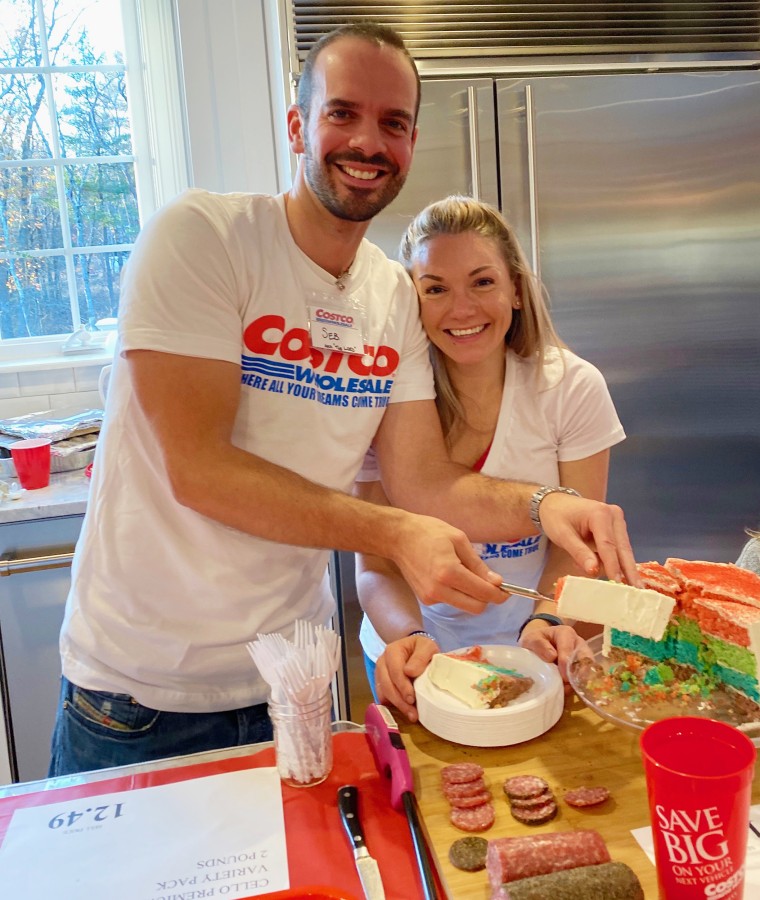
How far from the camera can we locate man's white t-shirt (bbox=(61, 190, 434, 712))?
1.39m

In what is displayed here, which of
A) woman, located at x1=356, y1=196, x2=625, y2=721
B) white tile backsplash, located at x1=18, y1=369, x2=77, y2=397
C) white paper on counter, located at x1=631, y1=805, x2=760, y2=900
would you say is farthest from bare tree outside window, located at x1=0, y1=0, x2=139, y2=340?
white paper on counter, located at x1=631, y1=805, x2=760, y2=900

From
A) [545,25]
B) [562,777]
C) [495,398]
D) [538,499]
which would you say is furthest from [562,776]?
[545,25]

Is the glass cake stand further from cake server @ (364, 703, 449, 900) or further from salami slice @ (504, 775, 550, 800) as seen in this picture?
cake server @ (364, 703, 449, 900)

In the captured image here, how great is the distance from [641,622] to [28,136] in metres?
2.96

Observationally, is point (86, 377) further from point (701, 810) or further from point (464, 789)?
point (701, 810)

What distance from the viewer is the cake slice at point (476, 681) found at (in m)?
1.17

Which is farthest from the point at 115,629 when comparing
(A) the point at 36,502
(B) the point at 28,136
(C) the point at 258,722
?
(B) the point at 28,136

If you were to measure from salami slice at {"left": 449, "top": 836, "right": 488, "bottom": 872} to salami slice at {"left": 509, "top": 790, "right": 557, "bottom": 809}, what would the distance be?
75 mm

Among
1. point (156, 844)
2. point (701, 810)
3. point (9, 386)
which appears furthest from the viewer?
point (9, 386)

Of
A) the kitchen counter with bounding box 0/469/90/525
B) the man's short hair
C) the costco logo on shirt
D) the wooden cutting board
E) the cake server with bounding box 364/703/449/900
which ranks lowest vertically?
the wooden cutting board

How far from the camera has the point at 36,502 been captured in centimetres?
234

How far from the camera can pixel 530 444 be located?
5.72ft

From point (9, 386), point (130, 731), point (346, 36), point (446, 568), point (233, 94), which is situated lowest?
point (130, 731)

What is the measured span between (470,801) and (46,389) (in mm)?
2535
